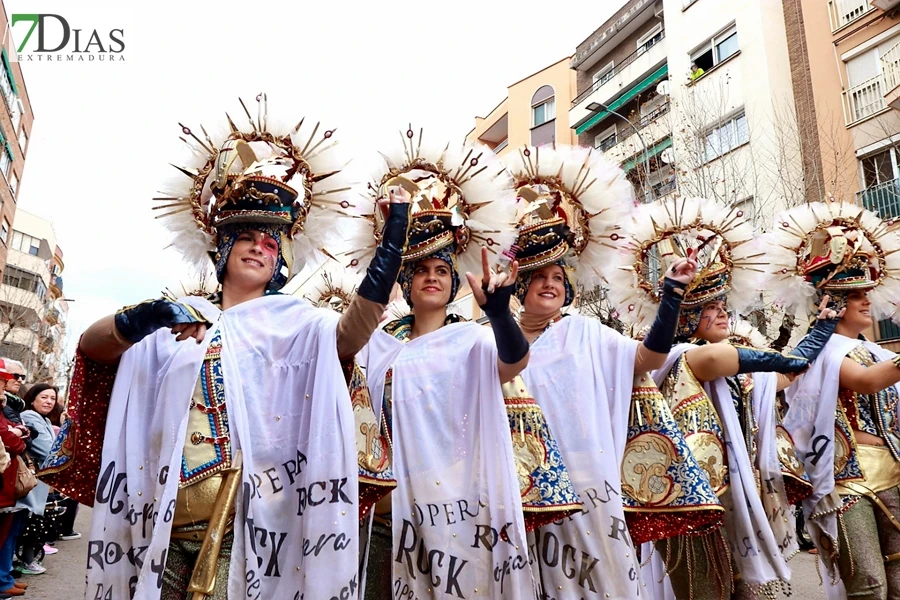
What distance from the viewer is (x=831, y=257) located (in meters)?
4.93

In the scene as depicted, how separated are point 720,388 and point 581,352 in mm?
1116

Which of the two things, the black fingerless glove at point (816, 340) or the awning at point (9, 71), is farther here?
the awning at point (9, 71)

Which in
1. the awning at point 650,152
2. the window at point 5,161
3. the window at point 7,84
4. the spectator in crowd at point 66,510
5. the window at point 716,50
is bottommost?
the spectator in crowd at point 66,510

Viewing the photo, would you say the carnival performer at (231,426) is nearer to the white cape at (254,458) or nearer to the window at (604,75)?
the white cape at (254,458)

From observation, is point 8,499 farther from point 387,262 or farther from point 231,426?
point 387,262

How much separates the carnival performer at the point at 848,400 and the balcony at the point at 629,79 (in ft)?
55.8

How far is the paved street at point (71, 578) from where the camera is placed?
22.0 feet

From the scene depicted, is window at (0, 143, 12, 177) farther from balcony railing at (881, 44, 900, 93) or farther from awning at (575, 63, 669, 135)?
balcony railing at (881, 44, 900, 93)

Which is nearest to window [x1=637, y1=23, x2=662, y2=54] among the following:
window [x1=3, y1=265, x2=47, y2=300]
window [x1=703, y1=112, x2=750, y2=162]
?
window [x1=703, y1=112, x2=750, y2=162]

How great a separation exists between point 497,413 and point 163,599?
4.77ft

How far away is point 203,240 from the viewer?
10.7ft

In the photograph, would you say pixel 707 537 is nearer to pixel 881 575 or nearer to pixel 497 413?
pixel 881 575

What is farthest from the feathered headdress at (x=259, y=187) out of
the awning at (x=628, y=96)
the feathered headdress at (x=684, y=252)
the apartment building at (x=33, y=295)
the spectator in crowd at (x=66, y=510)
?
the apartment building at (x=33, y=295)

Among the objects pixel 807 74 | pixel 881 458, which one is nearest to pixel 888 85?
pixel 807 74
